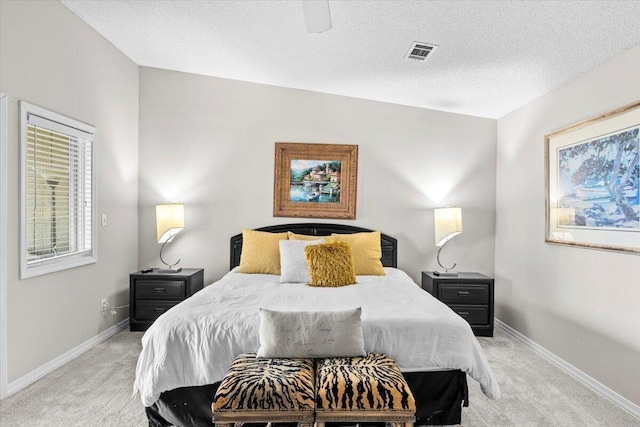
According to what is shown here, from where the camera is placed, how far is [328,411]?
1.75 meters

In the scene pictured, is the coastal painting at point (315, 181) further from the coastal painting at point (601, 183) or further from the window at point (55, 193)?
the coastal painting at point (601, 183)

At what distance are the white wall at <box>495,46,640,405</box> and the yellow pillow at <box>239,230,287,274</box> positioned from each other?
245 cm

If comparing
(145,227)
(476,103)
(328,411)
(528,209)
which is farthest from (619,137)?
(145,227)

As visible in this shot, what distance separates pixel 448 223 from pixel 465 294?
2.46 feet

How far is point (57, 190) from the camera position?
126 inches

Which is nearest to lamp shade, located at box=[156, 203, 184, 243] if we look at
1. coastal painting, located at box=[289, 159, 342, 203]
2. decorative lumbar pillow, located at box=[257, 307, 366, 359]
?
coastal painting, located at box=[289, 159, 342, 203]

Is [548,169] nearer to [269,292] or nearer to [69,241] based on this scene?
[269,292]

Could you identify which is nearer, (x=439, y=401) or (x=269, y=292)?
(x=439, y=401)

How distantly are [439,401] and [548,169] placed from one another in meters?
2.38

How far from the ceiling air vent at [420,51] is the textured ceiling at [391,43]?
0.18ft

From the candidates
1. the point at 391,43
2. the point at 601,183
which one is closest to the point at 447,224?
the point at 601,183

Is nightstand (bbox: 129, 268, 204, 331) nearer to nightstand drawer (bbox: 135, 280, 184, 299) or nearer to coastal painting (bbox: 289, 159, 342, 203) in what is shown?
nightstand drawer (bbox: 135, 280, 184, 299)

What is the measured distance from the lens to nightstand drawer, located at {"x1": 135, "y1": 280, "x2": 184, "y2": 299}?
3885mm

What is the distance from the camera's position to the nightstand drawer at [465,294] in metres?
3.92
